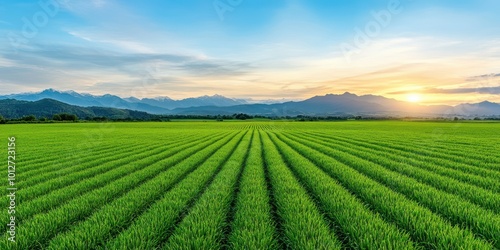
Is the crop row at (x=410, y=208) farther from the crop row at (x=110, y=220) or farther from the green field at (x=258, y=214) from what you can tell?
the crop row at (x=110, y=220)

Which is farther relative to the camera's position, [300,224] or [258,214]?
[258,214]

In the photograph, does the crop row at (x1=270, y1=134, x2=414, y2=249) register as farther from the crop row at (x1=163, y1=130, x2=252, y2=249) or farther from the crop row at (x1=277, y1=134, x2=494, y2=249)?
the crop row at (x1=163, y1=130, x2=252, y2=249)

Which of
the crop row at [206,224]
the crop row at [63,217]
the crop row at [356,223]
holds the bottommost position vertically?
the crop row at [63,217]

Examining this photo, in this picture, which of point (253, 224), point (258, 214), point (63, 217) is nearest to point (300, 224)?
point (253, 224)

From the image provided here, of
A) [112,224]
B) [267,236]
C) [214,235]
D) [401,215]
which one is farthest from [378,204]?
[112,224]

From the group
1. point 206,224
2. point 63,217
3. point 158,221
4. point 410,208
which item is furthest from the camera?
point 410,208

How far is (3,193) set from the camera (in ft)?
29.7

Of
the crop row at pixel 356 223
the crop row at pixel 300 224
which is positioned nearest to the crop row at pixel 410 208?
the crop row at pixel 356 223

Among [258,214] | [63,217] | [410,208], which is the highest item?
[410,208]

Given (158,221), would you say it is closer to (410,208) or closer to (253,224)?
(253,224)

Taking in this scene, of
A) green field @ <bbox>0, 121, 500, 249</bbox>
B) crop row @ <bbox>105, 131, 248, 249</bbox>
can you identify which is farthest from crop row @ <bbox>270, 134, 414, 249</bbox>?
crop row @ <bbox>105, 131, 248, 249</bbox>

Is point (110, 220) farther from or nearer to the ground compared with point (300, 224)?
nearer to the ground

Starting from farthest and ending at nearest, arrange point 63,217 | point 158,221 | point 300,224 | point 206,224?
point 63,217, point 158,221, point 206,224, point 300,224

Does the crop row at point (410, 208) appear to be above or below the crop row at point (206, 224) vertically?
above
